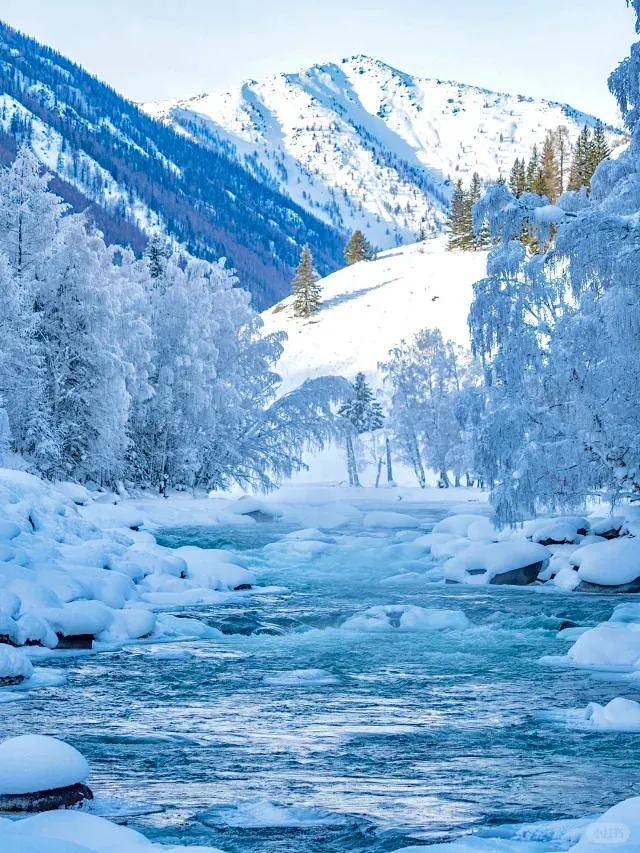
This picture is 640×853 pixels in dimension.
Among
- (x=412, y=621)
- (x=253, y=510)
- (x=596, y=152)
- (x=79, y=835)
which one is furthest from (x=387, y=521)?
(x=596, y=152)

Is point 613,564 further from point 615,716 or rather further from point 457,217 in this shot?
point 457,217

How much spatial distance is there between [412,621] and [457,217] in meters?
95.2

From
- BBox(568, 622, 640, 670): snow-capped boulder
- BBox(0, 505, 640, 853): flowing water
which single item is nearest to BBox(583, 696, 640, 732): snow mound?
BBox(0, 505, 640, 853): flowing water

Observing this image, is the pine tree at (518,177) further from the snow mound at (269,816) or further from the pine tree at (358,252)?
the snow mound at (269,816)

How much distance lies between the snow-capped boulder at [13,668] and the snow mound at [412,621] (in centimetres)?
520

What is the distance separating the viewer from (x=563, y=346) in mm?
16547

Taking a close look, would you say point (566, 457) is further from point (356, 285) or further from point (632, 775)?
point (356, 285)

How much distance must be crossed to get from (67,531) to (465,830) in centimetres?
1350

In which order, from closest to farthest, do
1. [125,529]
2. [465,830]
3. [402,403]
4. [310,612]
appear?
[465,830]
[310,612]
[125,529]
[402,403]

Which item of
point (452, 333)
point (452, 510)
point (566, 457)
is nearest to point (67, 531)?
point (566, 457)

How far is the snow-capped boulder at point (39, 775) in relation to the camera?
18.9 ft

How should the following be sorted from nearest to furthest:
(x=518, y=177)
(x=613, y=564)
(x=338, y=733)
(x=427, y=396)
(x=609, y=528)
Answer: (x=338, y=733) < (x=613, y=564) < (x=609, y=528) < (x=427, y=396) < (x=518, y=177)

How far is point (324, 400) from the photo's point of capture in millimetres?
39125

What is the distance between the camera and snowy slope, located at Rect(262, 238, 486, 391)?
3155 inches
